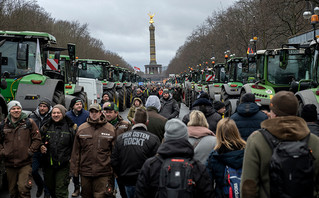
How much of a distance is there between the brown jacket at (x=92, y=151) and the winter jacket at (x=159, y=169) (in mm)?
1777

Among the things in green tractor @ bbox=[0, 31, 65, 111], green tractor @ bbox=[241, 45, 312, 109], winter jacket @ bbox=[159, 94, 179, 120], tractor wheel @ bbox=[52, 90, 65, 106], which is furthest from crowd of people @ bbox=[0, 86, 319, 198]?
green tractor @ bbox=[241, 45, 312, 109]

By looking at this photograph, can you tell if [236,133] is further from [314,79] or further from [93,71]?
[93,71]

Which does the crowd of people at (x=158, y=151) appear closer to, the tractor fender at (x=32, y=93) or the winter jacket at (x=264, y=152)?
the winter jacket at (x=264, y=152)

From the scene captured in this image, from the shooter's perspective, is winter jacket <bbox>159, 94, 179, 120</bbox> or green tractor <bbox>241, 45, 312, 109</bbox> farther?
green tractor <bbox>241, 45, 312, 109</bbox>

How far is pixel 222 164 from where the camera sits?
3.90m

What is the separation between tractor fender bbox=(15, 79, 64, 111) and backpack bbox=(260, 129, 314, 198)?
6.59m

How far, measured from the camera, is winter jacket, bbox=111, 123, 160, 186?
14.6ft

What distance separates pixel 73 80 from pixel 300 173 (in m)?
13.1

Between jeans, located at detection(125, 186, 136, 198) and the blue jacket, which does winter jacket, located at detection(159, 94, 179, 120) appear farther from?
jeans, located at detection(125, 186, 136, 198)

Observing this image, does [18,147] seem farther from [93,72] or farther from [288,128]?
[93,72]

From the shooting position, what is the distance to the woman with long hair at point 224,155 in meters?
3.86

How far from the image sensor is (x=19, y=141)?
18.8ft

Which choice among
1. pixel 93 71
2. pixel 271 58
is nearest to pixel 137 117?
pixel 271 58

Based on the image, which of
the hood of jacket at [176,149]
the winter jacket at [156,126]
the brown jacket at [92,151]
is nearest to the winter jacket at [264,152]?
the hood of jacket at [176,149]
